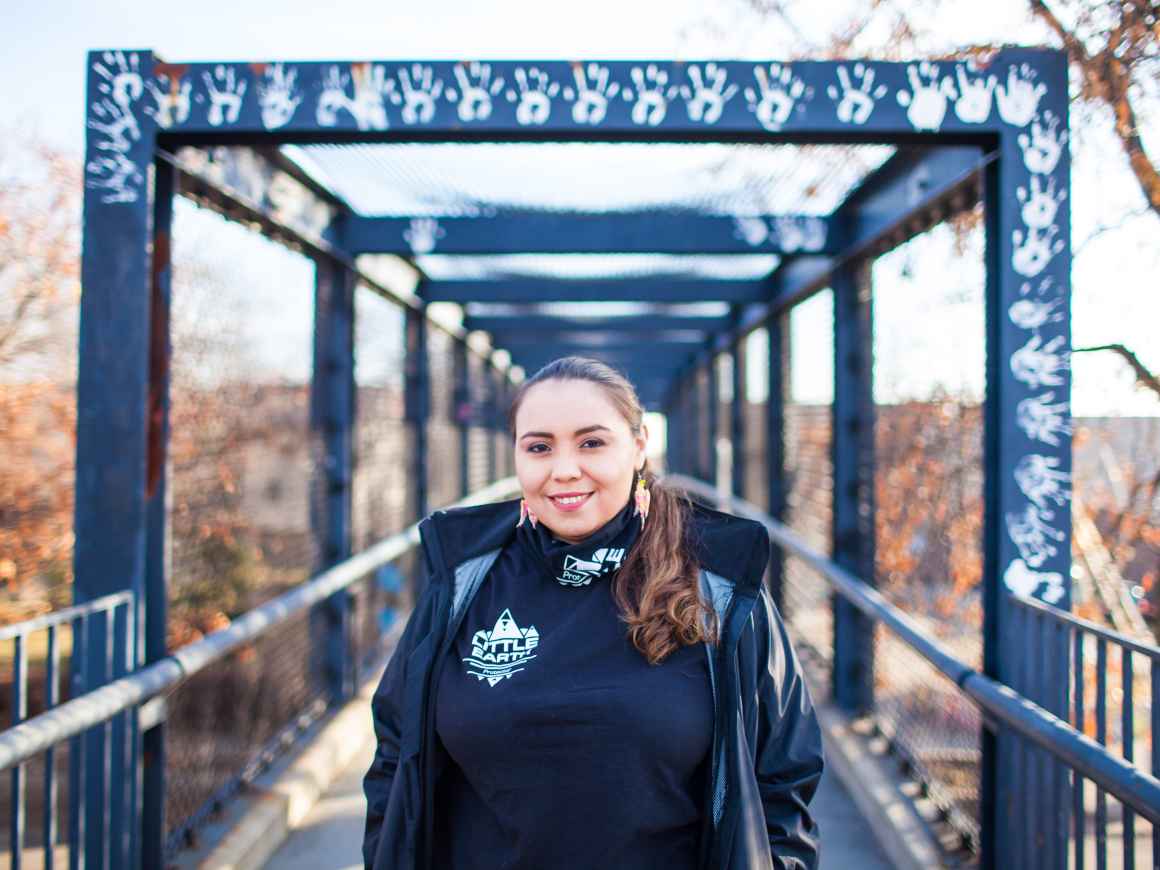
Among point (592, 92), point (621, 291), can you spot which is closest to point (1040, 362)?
point (592, 92)

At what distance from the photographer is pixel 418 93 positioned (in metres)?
2.73

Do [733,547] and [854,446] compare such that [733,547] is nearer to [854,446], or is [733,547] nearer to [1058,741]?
[1058,741]

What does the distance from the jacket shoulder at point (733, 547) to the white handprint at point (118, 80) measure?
2.15 meters

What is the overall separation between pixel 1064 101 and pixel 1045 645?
158 centimetres

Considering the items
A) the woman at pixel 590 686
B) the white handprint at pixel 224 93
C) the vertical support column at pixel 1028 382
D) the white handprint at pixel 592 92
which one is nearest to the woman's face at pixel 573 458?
the woman at pixel 590 686

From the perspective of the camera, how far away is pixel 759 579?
1.66 metres

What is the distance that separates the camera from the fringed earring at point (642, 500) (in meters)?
1.75

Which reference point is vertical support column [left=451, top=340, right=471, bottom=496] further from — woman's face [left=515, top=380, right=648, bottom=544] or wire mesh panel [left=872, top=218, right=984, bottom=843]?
woman's face [left=515, top=380, right=648, bottom=544]

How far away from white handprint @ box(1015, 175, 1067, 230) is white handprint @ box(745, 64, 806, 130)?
2.34 feet

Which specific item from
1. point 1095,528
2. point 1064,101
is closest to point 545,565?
point 1064,101

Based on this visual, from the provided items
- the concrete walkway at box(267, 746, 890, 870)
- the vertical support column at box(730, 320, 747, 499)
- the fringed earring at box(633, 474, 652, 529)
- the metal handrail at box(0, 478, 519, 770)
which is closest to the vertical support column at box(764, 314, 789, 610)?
the vertical support column at box(730, 320, 747, 499)

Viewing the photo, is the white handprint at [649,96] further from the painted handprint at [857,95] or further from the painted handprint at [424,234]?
the painted handprint at [424,234]

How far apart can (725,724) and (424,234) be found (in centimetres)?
386

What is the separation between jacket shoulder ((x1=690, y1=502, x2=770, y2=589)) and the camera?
1.67m
